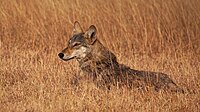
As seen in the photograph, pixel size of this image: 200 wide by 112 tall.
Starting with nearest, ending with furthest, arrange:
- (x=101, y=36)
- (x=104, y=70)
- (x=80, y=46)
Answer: (x=104, y=70) < (x=80, y=46) < (x=101, y=36)

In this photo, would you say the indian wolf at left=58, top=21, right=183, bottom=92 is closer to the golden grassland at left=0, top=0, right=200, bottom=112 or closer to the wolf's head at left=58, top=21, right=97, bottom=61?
the wolf's head at left=58, top=21, right=97, bottom=61

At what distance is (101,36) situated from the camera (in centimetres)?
1046

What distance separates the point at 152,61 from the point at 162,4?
88.5 inches

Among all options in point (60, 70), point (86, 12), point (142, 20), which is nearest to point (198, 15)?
point (142, 20)

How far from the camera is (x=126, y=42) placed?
10312 millimetres

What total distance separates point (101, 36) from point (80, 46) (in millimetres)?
2824

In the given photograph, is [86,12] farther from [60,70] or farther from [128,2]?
[60,70]

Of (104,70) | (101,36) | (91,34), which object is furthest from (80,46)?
(101,36)

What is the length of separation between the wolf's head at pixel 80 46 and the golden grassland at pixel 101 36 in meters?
0.26

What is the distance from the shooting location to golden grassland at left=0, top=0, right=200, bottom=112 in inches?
299

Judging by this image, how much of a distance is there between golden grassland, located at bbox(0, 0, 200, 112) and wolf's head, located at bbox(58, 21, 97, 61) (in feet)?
0.87

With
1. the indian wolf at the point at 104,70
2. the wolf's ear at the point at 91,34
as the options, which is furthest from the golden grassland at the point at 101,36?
the wolf's ear at the point at 91,34

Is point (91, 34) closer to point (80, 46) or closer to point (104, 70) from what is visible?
point (80, 46)

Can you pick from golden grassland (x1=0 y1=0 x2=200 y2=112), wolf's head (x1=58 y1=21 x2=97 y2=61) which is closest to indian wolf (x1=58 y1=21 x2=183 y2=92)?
wolf's head (x1=58 y1=21 x2=97 y2=61)
